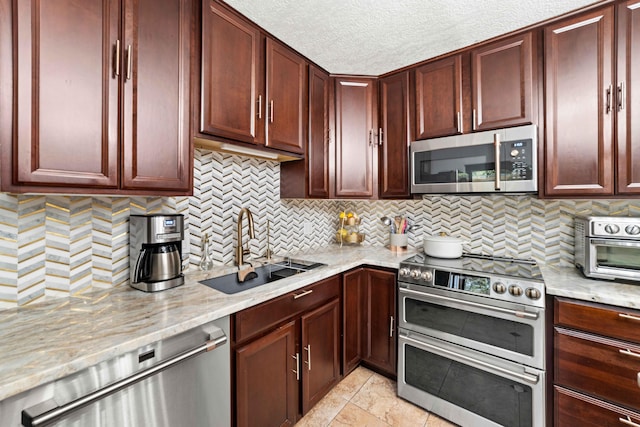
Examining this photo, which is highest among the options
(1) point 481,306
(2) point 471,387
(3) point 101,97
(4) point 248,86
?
(4) point 248,86

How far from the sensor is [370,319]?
6.86 ft

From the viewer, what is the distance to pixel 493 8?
147 centimetres

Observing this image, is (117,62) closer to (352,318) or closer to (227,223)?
(227,223)

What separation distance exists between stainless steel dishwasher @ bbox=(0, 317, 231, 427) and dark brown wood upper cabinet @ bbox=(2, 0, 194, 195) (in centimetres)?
64

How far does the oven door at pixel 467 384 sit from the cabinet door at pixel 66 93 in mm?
1989

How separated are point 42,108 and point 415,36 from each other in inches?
75.9

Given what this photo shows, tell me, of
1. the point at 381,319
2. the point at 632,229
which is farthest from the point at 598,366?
the point at 381,319

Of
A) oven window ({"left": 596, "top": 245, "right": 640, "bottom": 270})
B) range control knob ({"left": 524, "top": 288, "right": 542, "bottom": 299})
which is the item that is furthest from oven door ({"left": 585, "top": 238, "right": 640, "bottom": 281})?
range control knob ({"left": 524, "top": 288, "right": 542, "bottom": 299})

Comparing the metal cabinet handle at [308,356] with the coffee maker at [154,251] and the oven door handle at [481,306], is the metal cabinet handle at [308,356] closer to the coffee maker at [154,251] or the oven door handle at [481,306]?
the oven door handle at [481,306]

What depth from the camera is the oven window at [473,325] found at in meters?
1.46

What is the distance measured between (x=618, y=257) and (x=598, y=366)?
1.97 ft

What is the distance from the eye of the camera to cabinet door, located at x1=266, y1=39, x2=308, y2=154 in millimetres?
1746

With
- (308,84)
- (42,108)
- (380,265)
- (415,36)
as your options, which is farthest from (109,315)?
(415,36)

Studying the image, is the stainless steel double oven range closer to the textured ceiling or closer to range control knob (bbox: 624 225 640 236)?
range control knob (bbox: 624 225 640 236)
